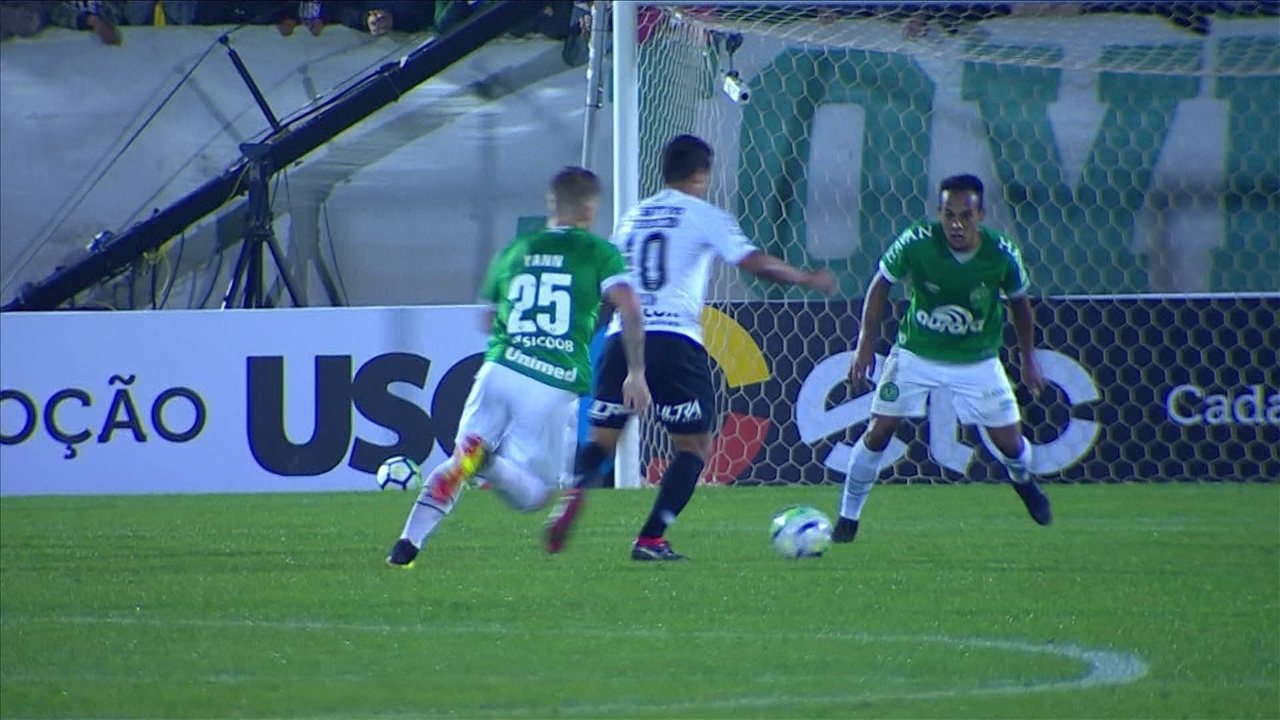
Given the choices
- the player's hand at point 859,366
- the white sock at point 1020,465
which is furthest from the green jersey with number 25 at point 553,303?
the white sock at point 1020,465

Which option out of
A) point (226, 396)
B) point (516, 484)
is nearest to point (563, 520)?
point (516, 484)

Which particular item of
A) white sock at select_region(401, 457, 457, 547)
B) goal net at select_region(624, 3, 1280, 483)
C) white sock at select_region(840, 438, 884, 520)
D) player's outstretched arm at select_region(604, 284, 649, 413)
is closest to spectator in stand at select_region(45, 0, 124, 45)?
goal net at select_region(624, 3, 1280, 483)

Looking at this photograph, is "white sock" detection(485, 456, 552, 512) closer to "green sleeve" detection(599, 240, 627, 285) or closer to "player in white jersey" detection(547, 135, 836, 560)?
"player in white jersey" detection(547, 135, 836, 560)

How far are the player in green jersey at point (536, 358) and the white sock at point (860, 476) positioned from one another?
1.39 metres

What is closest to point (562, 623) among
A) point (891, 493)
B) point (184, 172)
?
point (891, 493)

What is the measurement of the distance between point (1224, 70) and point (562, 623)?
801 centimetres

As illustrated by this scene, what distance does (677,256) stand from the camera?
24.1ft

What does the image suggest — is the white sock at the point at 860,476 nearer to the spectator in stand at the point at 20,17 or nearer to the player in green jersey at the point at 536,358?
the player in green jersey at the point at 536,358

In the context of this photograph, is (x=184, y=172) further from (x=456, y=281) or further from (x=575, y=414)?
(x=575, y=414)

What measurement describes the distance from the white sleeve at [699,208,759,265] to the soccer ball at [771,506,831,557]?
103 centimetres

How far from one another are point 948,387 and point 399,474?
12.7 feet

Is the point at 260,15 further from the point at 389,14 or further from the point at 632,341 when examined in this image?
the point at 632,341

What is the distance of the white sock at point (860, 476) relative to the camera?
26.5 feet

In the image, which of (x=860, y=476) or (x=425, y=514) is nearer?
(x=425, y=514)
